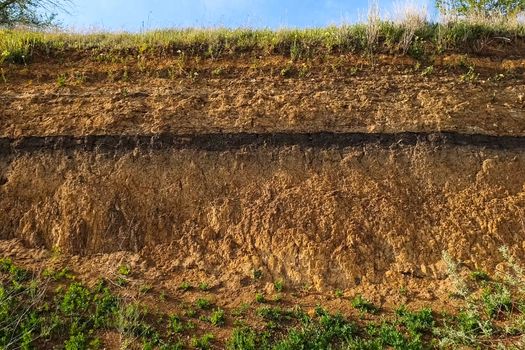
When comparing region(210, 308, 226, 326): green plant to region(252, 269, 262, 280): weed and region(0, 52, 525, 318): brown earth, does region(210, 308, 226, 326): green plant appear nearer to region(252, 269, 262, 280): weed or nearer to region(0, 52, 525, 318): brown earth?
region(0, 52, 525, 318): brown earth

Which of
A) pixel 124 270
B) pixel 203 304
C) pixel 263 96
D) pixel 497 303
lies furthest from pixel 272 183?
pixel 497 303

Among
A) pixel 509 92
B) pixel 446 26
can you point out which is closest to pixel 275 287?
pixel 509 92

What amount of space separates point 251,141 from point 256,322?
2604mm

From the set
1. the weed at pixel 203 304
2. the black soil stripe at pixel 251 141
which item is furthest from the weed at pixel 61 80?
the weed at pixel 203 304

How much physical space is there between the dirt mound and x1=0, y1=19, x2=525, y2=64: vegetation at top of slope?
7.87 feet

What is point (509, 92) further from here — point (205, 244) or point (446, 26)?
point (205, 244)

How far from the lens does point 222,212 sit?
6820 millimetres

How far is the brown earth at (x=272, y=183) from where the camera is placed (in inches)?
251

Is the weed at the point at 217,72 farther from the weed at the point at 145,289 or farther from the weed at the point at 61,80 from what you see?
the weed at the point at 145,289

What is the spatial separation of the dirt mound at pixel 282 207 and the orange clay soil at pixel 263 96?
18.3 inches

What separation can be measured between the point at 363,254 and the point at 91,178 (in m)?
3.58

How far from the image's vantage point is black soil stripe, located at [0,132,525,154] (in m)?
7.34

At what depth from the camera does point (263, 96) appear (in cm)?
807

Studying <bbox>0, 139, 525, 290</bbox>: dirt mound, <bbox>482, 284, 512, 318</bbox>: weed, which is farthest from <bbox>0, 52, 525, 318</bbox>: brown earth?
<bbox>482, 284, 512, 318</bbox>: weed
